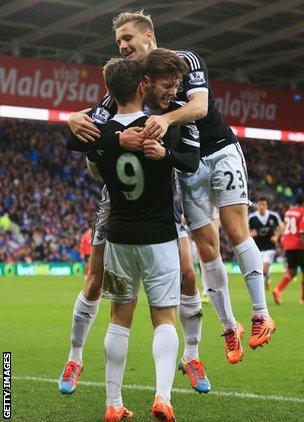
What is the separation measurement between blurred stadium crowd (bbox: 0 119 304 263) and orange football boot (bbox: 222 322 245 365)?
2254 centimetres

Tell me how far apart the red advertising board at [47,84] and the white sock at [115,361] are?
20404 mm

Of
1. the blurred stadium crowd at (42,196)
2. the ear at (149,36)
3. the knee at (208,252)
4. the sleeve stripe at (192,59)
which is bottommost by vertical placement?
the knee at (208,252)

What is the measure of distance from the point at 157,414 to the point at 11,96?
69.8ft

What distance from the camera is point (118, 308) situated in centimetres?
552

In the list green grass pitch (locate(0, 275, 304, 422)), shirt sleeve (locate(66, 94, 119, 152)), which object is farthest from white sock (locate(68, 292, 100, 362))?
shirt sleeve (locate(66, 94, 119, 152))

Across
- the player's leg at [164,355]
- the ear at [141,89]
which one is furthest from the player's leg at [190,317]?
the ear at [141,89]

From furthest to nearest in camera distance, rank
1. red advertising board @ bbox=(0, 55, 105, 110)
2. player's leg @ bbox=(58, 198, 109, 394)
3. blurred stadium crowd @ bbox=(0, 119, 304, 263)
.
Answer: blurred stadium crowd @ bbox=(0, 119, 304, 263) < red advertising board @ bbox=(0, 55, 105, 110) < player's leg @ bbox=(58, 198, 109, 394)

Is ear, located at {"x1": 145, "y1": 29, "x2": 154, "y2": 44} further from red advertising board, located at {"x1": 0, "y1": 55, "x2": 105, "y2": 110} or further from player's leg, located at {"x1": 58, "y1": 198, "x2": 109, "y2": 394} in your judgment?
red advertising board, located at {"x1": 0, "y1": 55, "x2": 105, "y2": 110}

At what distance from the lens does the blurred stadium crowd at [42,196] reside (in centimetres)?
2939

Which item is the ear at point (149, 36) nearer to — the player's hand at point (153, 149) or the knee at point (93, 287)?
the player's hand at point (153, 149)

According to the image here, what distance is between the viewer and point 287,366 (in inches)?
322

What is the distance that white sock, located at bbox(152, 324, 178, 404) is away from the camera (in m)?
5.15

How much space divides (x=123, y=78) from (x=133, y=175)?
534 millimetres

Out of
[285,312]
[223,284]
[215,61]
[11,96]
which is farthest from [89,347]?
[215,61]
